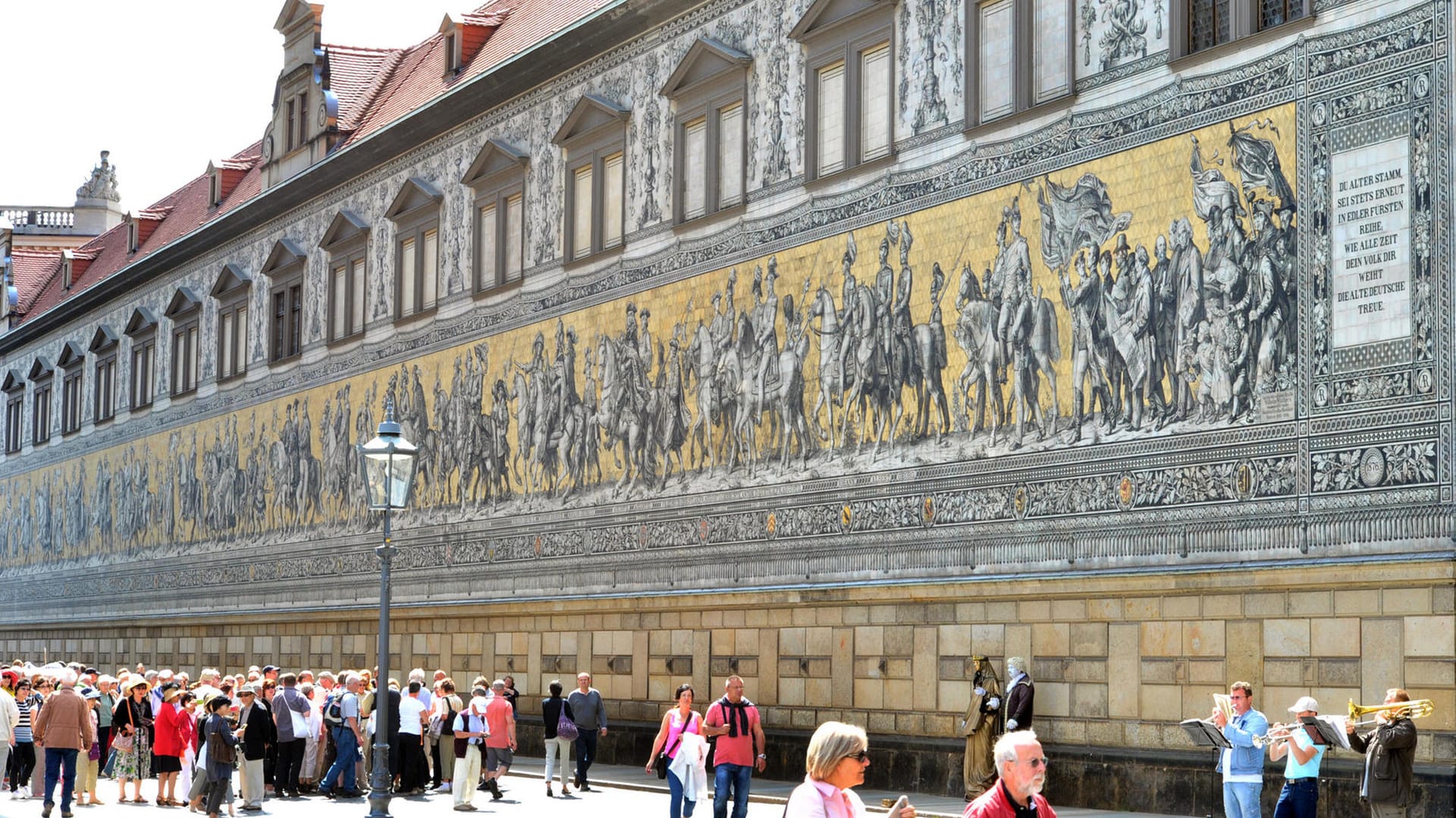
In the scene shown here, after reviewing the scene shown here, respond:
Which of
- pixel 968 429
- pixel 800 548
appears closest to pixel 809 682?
pixel 800 548

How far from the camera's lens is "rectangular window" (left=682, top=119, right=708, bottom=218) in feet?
78.2

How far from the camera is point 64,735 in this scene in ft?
59.5

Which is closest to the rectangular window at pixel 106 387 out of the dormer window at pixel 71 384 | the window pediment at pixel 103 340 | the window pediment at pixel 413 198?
the window pediment at pixel 103 340

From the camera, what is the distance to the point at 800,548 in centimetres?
2125

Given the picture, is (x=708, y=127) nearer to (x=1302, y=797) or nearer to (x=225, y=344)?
(x=1302, y=797)

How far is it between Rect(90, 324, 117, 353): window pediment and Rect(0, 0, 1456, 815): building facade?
11242 mm

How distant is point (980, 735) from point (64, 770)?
8.49 metres

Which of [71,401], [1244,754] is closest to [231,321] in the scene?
[71,401]

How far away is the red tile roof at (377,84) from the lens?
2997 cm

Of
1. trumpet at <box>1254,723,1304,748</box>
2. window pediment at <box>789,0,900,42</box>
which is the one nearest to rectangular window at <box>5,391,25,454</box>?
window pediment at <box>789,0,900,42</box>

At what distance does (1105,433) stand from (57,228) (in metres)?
60.8

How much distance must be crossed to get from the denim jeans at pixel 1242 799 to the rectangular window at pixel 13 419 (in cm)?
4482

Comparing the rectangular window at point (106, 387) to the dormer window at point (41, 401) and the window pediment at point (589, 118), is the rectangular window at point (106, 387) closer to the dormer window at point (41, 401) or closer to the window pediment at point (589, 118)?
the dormer window at point (41, 401)

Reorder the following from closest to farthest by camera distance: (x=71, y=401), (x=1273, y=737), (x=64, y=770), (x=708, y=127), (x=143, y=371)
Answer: (x=1273, y=737) → (x=64, y=770) → (x=708, y=127) → (x=143, y=371) → (x=71, y=401)
